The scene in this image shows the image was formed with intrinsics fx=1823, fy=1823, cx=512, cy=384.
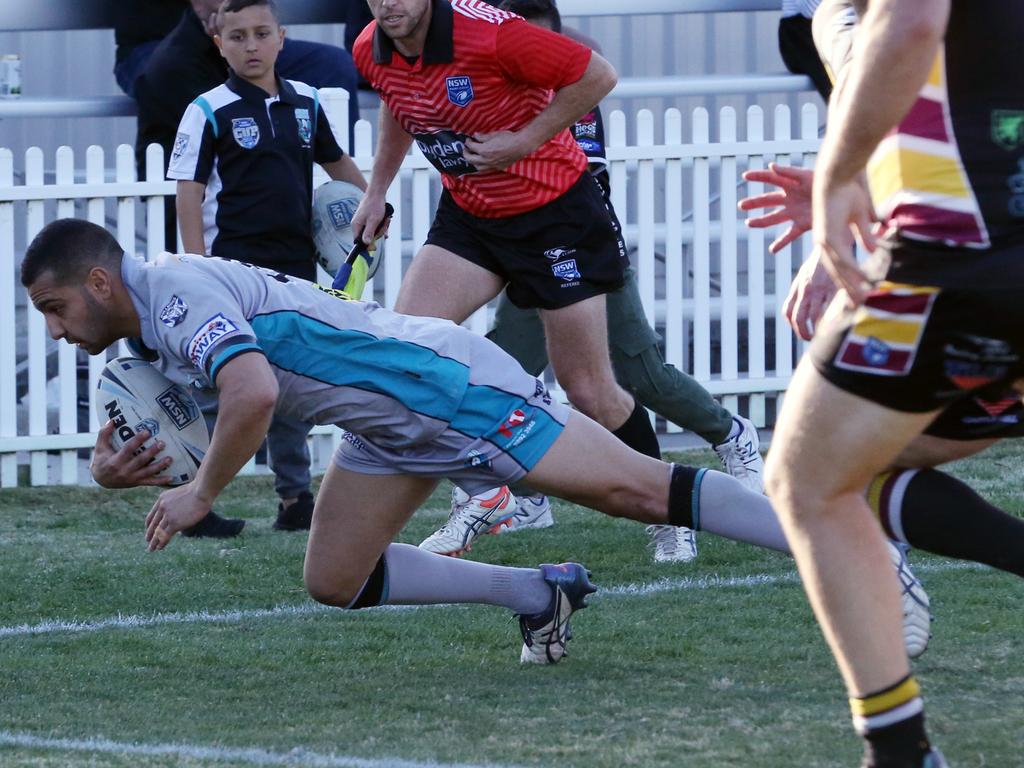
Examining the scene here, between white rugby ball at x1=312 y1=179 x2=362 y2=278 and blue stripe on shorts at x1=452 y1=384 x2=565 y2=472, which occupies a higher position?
white rugby ball at x1=312 y1=179 x2=362 y2=278

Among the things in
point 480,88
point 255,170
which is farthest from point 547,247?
point 255,170

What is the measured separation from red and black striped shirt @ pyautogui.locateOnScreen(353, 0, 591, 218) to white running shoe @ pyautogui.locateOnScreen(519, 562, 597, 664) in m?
1.59

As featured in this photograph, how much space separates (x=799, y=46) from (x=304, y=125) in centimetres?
423

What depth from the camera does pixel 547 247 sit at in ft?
19.8

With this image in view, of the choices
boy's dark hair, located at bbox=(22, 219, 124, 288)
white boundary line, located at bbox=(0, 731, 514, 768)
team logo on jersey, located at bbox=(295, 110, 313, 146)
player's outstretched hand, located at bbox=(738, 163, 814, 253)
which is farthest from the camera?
team logo on jersey, located at bbox=(295, 110, 313, 146)

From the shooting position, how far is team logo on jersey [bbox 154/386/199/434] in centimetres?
480

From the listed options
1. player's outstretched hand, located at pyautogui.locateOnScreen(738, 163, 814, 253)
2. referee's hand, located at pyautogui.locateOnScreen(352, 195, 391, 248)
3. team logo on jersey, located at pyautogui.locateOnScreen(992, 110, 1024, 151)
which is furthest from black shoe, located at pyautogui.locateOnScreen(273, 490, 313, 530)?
team logo on jersey, located at pyautogui.locateOnScreen(992, 110, 1024, 151)

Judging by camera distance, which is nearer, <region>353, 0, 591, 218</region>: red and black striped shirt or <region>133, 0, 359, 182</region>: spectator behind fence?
<region>353, 0, 591, 218</region>: red and black striped shirt

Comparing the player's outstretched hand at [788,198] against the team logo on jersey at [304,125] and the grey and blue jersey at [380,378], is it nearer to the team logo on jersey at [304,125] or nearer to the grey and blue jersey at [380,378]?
the grey and blue jersey at [380,378]

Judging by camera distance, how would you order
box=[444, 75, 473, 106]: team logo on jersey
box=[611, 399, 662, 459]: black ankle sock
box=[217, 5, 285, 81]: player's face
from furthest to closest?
box=[217, 5, 285, 81]: player's face
box=[611, 399, 662, 459]: black ankle sock
box=[444, 75, 473, 106]: team logo on jersey

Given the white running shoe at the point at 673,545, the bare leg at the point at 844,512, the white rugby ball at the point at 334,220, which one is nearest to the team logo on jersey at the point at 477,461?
the bare leg at the point at 844,512

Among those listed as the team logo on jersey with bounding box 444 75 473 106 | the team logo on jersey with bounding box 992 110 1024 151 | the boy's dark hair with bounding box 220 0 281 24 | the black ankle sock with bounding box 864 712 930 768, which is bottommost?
the black ankle sock with bounding box 864 712 930 768

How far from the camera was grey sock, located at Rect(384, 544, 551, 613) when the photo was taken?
4.83m

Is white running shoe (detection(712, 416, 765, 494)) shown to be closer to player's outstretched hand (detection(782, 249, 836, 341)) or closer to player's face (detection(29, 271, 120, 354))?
player's face (detection(29, 271, 120, 354))
